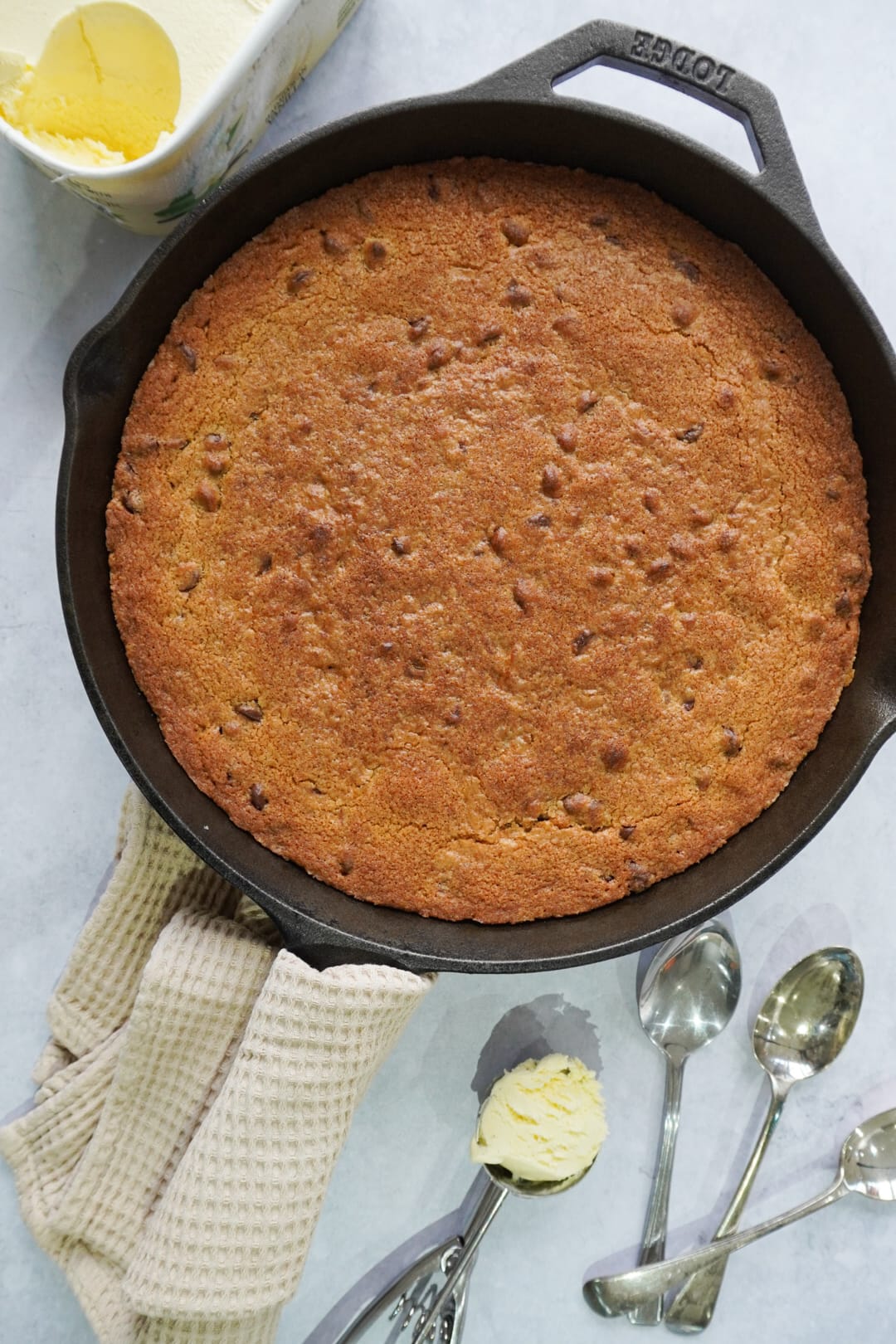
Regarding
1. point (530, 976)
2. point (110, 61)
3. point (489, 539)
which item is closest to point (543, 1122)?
point (530, 976)

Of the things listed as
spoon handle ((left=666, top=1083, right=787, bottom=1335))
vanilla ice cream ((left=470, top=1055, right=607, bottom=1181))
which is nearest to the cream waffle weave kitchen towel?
vanilla ice cream ((left=470, top=1055, right=607, bottom=1181))

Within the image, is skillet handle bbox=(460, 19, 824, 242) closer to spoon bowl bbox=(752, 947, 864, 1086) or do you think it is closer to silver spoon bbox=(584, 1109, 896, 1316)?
spoon bowl bbox=(752, 947, 864, 1086)

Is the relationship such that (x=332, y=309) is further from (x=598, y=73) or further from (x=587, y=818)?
(x=587, y=818)

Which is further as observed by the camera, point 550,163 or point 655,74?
point 550,163

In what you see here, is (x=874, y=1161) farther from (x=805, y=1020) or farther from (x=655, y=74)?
(x=655, y=74)

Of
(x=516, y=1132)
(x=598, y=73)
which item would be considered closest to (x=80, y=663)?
(x=516, y=1132)

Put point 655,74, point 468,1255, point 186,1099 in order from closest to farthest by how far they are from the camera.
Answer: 1. point 655,74
2. point 186,1099
3. point 468,1255
